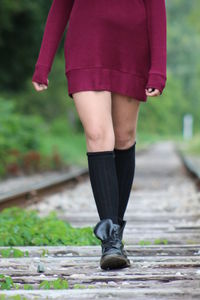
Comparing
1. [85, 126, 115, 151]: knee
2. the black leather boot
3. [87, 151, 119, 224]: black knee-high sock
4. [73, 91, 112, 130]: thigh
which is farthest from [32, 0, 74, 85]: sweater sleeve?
the black leather boot

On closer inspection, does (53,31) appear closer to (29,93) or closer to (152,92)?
(152,92)

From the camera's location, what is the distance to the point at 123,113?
9.97 feet

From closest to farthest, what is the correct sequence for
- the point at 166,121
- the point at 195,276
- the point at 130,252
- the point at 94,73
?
the point at 195,276
the point at 94,73
the point at 130,252
the point at 166,121

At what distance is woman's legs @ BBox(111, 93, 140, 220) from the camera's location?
3.02 meters

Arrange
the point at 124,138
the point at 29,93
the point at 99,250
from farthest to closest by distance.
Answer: the point at 29,93
the point at 99,250
the point at 124,138

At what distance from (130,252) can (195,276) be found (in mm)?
792

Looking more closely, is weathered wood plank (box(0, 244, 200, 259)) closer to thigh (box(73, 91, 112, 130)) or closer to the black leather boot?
the black leather boot

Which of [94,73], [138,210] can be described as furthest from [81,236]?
[138,210]

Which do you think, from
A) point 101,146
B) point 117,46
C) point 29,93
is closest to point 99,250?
point 101,146

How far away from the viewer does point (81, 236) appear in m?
3.91

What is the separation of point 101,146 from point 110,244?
0.45 meters

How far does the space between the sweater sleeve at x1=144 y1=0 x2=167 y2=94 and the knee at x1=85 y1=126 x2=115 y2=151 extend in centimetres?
29

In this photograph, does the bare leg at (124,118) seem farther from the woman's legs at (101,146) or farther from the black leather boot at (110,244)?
the black leather boot at (110,244)

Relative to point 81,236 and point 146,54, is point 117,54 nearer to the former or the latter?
point 146,54
